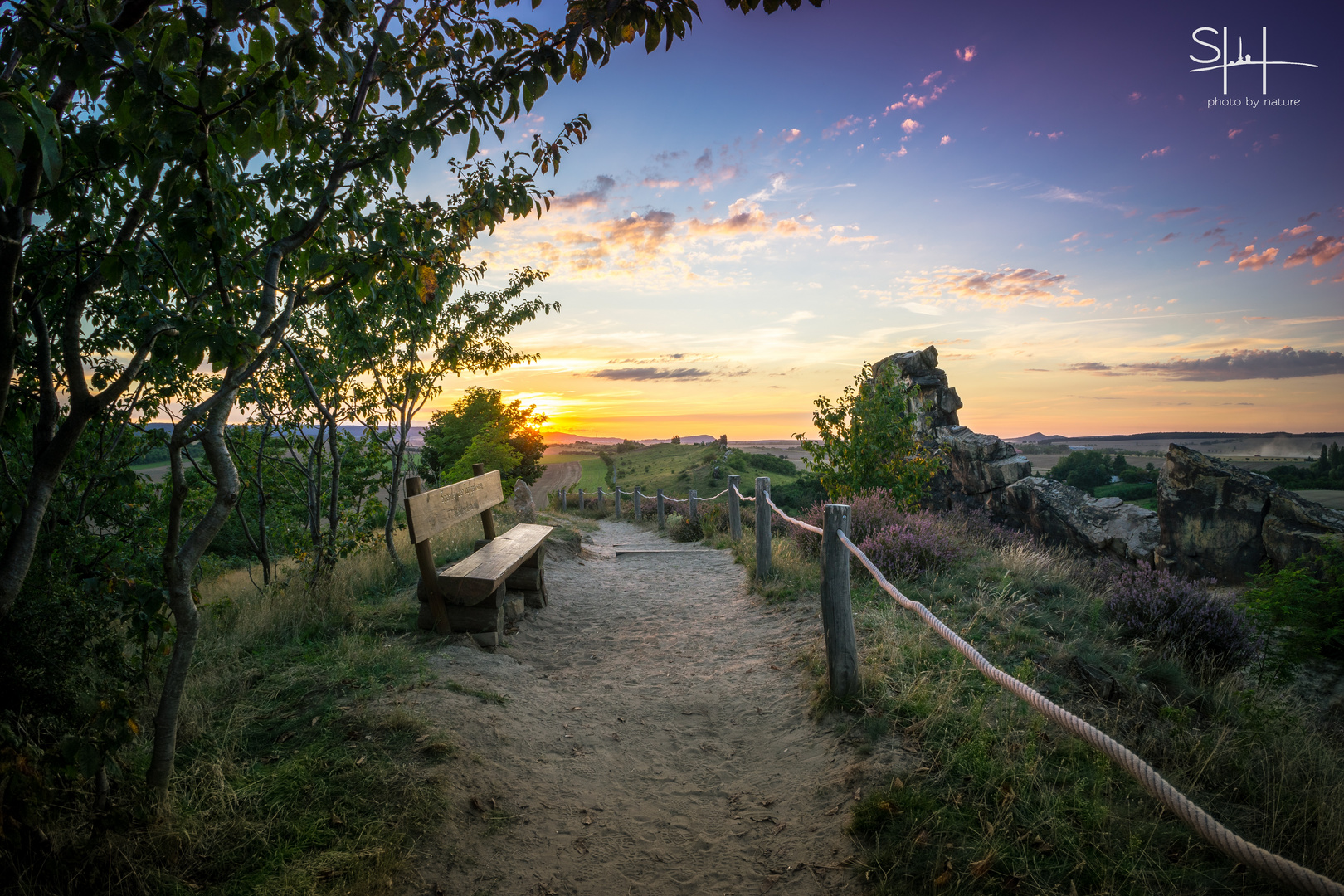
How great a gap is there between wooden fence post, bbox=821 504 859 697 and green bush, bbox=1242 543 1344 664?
431 centimetres

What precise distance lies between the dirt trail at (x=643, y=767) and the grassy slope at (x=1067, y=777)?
34 centimetres

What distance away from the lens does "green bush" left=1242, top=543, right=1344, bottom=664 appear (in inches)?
219

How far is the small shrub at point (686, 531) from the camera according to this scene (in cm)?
1435

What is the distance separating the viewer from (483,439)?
20781 millimetres

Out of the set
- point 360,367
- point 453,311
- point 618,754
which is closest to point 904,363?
point 453,311

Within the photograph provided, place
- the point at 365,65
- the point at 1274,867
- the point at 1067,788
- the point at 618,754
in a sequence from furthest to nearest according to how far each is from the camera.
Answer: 1. the point at 618,754
2. the point at 365,65
3. the point at 1067,788
4. the point at 1274,867

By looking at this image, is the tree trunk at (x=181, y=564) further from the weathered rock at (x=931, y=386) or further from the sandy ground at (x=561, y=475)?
the sandy ground at (x=561, y=475)

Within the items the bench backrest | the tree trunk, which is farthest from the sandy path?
the tree trunk

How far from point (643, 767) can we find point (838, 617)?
5.26ft

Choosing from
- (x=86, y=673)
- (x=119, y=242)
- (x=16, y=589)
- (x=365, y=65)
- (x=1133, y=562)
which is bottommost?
(x=1133, y=562)

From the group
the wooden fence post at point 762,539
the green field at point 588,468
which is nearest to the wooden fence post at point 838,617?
the wooden fence post at point 762,539

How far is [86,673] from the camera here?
3.13 meters

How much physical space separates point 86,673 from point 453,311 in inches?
283

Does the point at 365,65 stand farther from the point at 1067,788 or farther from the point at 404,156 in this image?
the point at 1067,788
